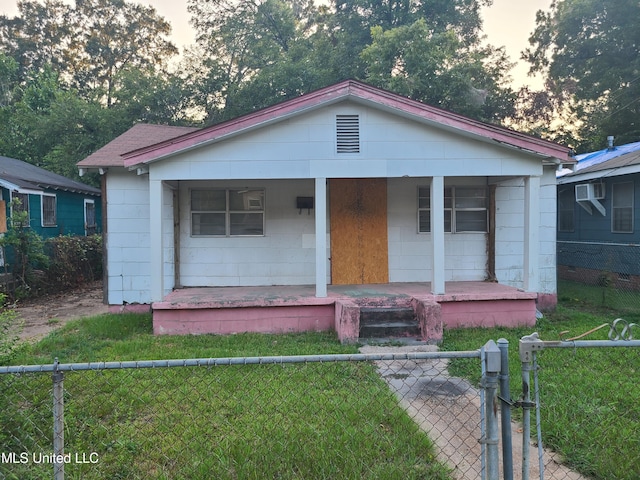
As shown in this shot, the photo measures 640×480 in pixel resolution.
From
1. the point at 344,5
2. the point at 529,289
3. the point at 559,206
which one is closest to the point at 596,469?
the point at 529,289

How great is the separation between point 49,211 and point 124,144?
6.88 meters

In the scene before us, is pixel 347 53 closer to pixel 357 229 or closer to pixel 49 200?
pixel 49 200

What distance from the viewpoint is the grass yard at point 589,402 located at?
10.2ft

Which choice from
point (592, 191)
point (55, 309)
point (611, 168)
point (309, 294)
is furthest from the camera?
point (592, 191)

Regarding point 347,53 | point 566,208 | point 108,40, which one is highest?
point 108,40

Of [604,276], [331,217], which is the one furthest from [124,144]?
[604,276]

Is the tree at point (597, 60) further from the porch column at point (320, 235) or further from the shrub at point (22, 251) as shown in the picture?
the shrub at point (22, 251)

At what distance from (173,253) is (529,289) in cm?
669

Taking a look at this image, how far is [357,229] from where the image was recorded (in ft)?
29.0

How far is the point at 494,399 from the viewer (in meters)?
2.29

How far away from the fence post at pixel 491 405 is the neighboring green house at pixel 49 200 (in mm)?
12306

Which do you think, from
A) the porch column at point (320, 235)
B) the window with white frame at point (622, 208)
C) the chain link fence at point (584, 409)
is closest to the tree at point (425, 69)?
the window with white frame at point (622, 208)

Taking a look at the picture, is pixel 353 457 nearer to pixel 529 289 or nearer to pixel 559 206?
pixel 529 289

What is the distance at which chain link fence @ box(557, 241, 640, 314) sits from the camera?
30.9 feet
